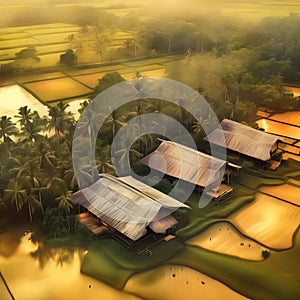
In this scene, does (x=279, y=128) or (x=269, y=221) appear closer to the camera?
(x=269, y=221)

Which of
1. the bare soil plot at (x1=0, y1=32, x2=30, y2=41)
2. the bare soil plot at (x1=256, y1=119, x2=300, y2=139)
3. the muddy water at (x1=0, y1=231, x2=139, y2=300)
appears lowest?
the muddy water at (x1=0, y1=231, x2=139, y2=300)

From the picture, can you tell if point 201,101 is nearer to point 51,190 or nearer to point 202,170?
point 202,170

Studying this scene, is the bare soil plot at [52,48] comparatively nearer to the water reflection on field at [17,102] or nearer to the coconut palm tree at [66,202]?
the water reflection on field at [17,102]

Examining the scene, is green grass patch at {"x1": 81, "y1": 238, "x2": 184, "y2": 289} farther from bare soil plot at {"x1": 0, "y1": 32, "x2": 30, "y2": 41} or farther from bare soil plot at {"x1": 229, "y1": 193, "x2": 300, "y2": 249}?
bare soil plot at {"x1": 0, "y1": 32, "x2": 30, "y2": 41}

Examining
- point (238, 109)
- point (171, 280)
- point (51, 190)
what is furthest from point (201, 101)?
point (171, 280)

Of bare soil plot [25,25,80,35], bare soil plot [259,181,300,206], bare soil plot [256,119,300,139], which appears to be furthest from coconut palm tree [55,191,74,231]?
bare soil plot [25,25,80,35]

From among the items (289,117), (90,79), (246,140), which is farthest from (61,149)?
(289,117)

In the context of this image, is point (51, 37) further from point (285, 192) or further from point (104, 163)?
point (285, 192)

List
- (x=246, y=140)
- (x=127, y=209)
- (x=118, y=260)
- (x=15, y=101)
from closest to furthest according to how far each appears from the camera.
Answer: (x=118, y=260)
(x=127, y=209)
(x=246, y=140)
(x=15, y=101)

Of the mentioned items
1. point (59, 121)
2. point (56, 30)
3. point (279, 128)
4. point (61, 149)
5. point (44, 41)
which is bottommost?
point (279, 128)
